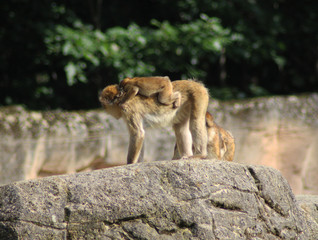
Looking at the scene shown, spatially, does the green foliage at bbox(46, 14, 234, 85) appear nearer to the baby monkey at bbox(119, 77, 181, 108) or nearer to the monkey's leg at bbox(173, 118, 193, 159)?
the monkey's leg at bbox(173, 118, 193, 159)

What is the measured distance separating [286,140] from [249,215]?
5011 millimetres

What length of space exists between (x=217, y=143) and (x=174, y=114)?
3.13ft

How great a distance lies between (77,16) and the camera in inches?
519

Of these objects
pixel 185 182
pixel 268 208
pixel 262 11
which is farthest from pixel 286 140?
pixel 185 182

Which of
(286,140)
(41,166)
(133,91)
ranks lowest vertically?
(41,166)

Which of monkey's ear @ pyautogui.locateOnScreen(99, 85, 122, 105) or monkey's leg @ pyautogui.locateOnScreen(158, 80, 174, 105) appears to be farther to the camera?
monkey's ear @ pyautogui.locateOnScreen(99, 85, 122, 105)

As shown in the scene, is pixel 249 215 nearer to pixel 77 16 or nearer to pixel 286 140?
pixel 286 140

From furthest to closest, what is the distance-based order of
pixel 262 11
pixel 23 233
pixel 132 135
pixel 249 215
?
pixel 262 11 < pixel 132 135 < pixel 249 215 < pixel 23 233

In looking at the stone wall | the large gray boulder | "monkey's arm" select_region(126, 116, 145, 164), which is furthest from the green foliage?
the large gray boulder

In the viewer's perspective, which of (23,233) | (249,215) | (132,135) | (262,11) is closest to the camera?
(23,233)

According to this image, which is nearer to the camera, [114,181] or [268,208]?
[114,181]

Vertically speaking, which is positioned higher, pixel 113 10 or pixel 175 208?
pixel 113 10

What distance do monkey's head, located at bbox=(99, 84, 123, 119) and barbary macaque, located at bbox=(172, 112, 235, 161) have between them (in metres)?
0.94

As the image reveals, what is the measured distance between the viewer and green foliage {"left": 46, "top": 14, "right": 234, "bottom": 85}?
1116 cm
